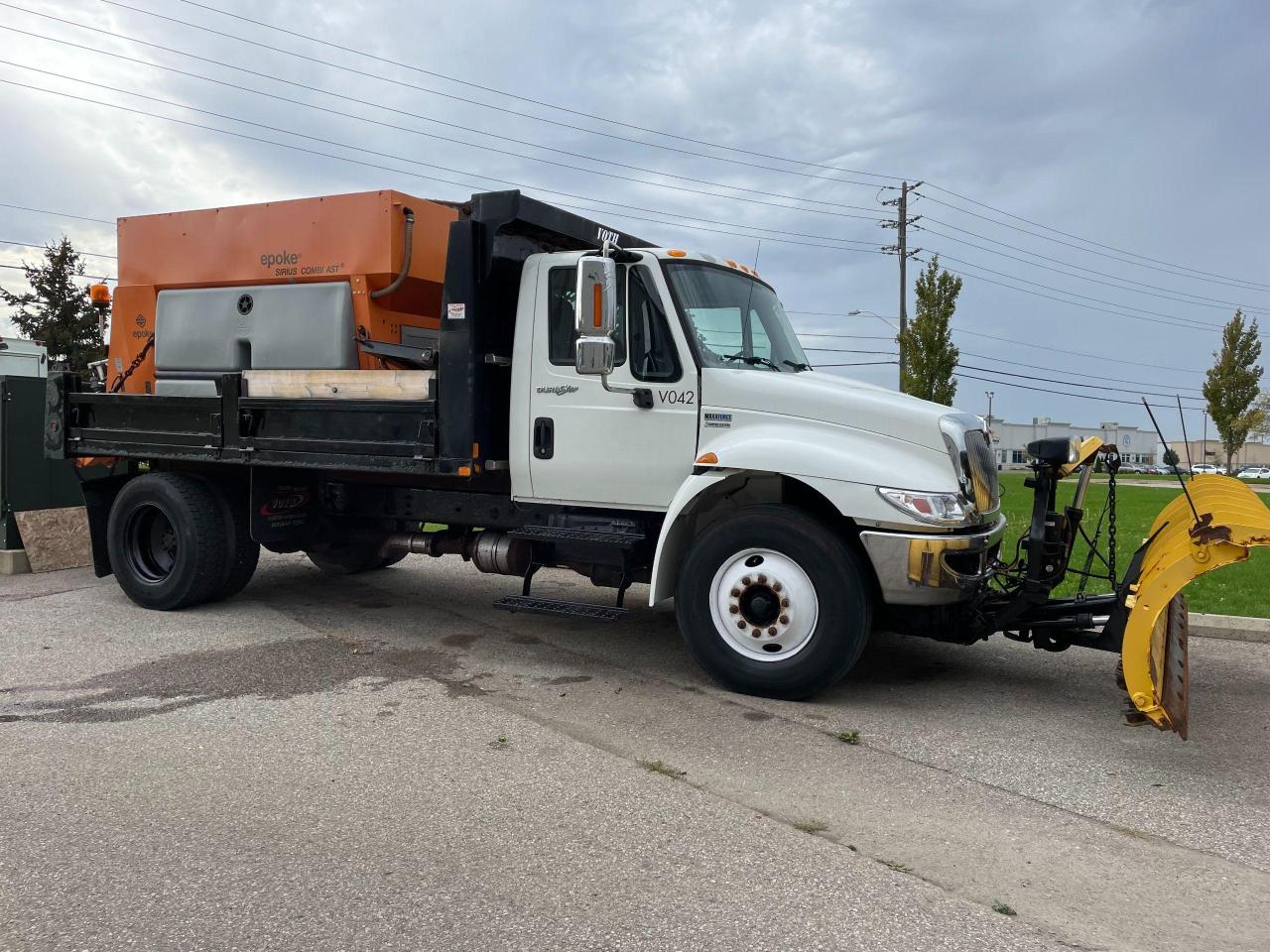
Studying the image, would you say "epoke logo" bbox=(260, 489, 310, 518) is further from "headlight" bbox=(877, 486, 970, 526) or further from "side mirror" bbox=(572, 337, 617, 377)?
"headlight" bbox=(877, 486, 970, 526)

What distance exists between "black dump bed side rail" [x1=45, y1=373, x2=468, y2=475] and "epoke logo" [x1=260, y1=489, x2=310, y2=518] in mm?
496

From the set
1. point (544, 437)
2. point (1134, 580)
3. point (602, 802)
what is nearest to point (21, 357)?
point (544, 437)

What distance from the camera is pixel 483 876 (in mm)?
3291

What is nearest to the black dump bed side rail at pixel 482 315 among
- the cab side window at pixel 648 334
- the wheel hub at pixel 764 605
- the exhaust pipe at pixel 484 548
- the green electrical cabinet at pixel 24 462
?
the cab side window at pixel 648 334

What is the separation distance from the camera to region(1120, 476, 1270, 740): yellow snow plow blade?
14.1 feet

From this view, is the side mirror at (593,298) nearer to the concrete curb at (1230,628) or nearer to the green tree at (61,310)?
the concrete curb at (1230,628)

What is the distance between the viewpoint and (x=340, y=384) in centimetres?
666

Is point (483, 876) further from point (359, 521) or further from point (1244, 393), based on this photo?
point (1244, 393)

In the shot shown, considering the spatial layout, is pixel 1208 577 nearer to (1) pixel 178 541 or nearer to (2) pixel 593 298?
(2) pixel 593 298

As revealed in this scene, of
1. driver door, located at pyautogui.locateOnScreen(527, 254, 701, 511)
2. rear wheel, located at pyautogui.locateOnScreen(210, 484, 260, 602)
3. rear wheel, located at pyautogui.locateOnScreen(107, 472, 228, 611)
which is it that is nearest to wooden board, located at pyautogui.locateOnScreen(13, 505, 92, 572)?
rear wheel, located at pyautogui.locateOnScreen(107, 472, 228, 611)

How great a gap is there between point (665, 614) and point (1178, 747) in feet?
12.8

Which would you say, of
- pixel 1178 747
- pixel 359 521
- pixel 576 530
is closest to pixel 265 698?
pixel 576 530

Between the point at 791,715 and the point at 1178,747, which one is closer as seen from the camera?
the point at 1178,747

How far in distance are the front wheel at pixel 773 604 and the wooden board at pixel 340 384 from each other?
2.21m
